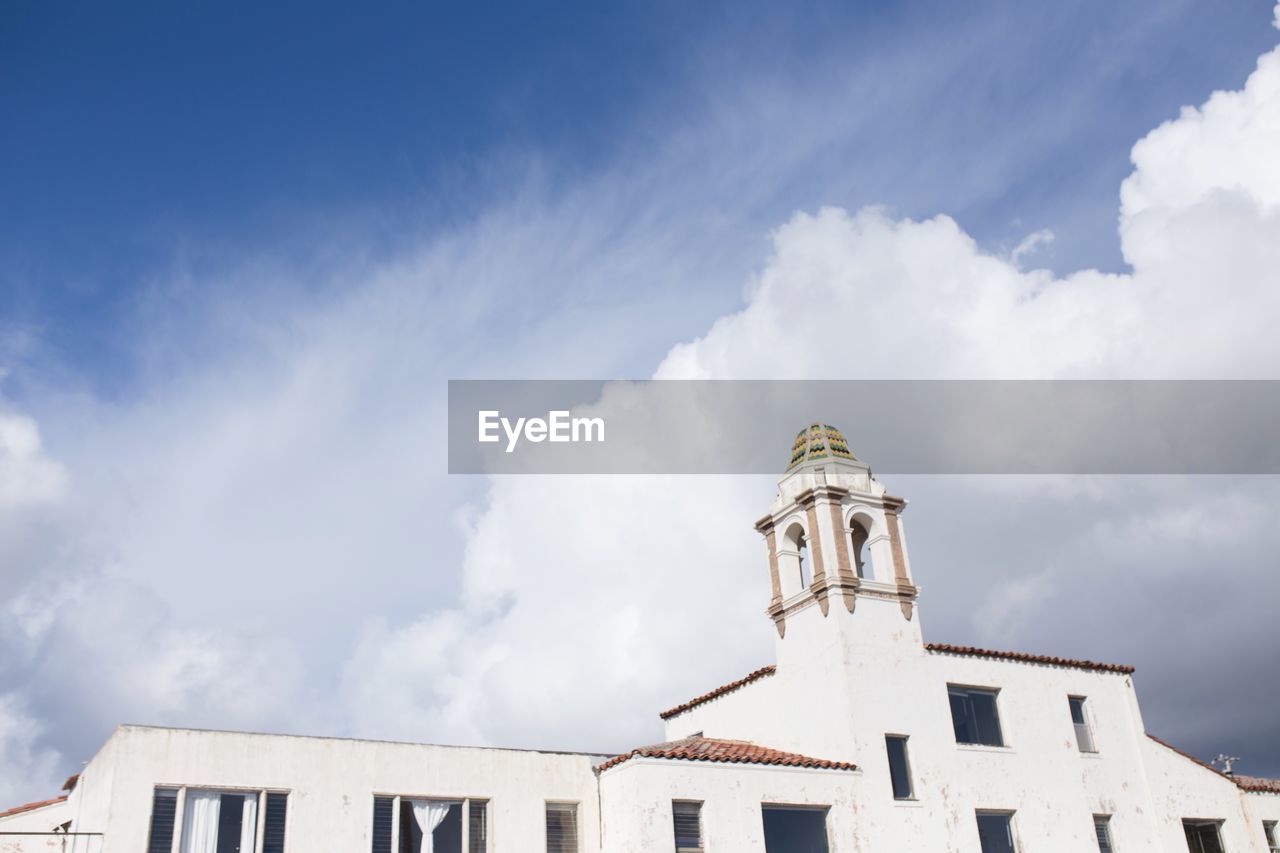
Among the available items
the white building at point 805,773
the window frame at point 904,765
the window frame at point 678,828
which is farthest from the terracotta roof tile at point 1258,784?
Answer: the window frame at point 678,828

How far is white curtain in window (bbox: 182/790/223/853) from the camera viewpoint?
2359 centimetres

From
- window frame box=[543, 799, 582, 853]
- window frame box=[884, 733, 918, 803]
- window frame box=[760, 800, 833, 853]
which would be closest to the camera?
window frame box=[543, 799, 582, 853]

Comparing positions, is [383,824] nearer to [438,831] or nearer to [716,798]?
[438,831]

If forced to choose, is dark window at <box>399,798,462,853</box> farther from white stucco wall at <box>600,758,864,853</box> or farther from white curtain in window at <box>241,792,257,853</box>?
white stucco wall at <box>600,758,864,853</box>

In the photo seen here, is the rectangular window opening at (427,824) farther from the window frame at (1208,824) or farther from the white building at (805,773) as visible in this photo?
the window frame at (1208,824)

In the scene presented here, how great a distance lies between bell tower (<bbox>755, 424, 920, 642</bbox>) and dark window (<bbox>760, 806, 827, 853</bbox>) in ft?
17.7

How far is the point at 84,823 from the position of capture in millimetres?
23484

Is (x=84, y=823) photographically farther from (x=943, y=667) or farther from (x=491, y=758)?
(x=943, y=667)

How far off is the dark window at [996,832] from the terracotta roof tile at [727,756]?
16.1ft

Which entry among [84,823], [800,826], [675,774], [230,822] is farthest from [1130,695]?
[84,823]

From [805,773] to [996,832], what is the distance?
6860mm

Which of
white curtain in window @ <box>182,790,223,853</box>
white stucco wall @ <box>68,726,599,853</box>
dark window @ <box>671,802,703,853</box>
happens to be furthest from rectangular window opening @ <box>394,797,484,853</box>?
dark window @ <box>671,802,703,853</box>

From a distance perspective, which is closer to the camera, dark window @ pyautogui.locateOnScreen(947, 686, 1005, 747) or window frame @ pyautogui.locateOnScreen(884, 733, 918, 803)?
window frame @ pyautogui.locateOnScreen(884, 733, 918, 803)

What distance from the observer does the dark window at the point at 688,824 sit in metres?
26.8
